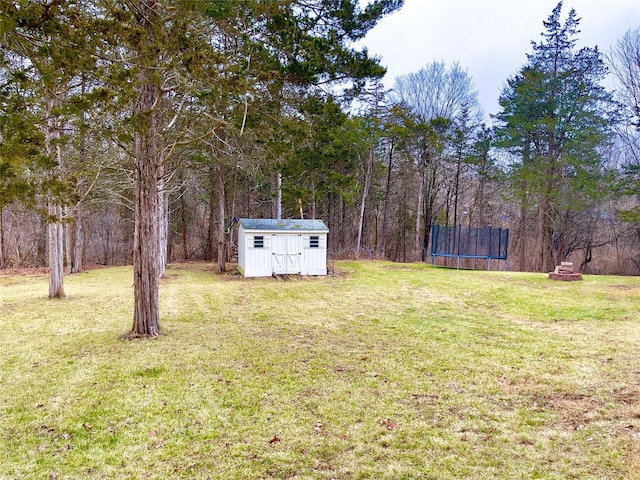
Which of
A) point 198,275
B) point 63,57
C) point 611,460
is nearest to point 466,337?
point 611,460

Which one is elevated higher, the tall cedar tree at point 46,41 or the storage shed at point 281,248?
the tall cedar tree at point 46,41

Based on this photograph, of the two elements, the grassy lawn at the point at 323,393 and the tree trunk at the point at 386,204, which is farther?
the tree trunk at the point at 386,204

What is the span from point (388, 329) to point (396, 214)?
16709 mm

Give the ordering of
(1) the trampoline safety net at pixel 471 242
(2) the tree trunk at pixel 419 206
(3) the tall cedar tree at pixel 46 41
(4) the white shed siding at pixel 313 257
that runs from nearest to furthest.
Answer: (3) the tall cedar tree at pixel 46 41
(4) the white shed siding at pixel 313 257
(1) the trampoline safety net at pixel 471 242
(2) the tree trunk at pixel 419 206

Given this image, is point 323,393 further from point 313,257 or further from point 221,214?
point 221,214

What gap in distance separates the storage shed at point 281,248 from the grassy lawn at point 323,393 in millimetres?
5438

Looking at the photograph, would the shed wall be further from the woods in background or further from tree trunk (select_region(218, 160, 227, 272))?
the woods in background

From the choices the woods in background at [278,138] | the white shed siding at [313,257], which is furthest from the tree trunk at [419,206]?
the white shed siding at [313,257]

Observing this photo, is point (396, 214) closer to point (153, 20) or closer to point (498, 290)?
point (498, 290)

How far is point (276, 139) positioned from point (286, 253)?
22.8ft

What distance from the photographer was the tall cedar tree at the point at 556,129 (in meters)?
14.9

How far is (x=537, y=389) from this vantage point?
3783 millimetres

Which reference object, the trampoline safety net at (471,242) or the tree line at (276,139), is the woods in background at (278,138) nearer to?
the tree line at (276,139)

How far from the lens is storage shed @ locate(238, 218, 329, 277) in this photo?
13078 mm
